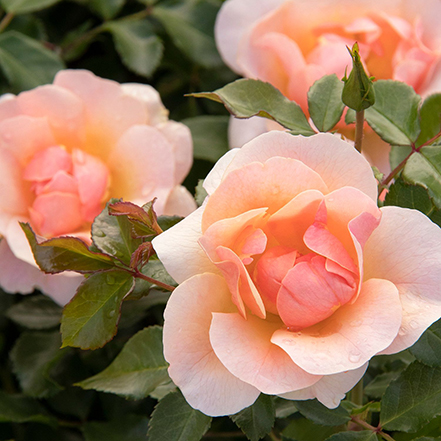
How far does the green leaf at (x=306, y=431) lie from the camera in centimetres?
46

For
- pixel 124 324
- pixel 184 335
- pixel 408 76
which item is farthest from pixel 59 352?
pixel 408 76

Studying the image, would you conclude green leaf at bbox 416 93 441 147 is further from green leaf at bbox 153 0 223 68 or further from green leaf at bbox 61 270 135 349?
green leaf at bbox 153 0 223 68

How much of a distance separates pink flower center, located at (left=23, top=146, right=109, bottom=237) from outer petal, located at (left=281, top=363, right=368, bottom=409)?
0.33 metres

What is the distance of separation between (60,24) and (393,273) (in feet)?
2.41

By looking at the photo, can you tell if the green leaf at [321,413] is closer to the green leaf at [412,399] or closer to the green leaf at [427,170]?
the green leaf at [412,399]

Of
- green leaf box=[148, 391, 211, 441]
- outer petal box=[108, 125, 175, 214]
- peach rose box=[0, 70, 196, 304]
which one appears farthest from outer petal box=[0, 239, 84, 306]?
green leaf box=[148, 391, 211, 441]

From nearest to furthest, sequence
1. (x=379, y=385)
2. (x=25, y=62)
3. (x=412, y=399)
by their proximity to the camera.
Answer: (x=412, y=399) → (x=379, y=385) → (x=25, y=62)

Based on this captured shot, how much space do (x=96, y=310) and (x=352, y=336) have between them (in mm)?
164

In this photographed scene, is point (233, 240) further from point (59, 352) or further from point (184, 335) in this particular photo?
point (59, 352)

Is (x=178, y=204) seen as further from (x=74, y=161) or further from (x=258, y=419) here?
(x=258, y=419)

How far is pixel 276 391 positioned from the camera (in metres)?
0.29

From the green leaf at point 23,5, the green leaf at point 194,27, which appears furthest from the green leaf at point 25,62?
the green leaf at point 194,27

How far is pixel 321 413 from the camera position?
0.38 meters

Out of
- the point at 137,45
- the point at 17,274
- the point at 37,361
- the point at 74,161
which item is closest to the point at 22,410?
the point at 37,361
